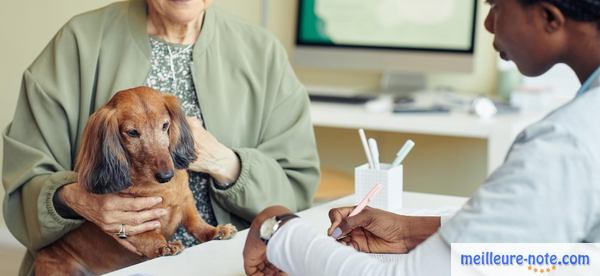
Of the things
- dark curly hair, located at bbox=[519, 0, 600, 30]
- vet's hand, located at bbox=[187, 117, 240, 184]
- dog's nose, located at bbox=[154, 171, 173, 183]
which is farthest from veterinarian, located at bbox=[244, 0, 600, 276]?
vet's hand, located at bbox=[187, 117, 240, 184]

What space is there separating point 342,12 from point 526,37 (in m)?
2.55

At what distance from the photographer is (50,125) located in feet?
5.99

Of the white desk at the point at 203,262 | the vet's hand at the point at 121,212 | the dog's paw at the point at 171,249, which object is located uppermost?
the vet's hand at the point at 121,212

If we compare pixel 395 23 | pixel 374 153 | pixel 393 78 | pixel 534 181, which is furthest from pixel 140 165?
pixel 393 78

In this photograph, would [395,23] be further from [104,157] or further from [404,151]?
[104,157]

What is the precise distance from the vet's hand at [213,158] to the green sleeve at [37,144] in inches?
10.0

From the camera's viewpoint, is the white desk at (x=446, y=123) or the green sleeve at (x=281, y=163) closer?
the green sleeve at (x=281, y=163)

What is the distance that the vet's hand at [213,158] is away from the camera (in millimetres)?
1774

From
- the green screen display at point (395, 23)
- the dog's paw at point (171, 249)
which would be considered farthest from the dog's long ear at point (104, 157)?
the green screen display at point (395, 23)

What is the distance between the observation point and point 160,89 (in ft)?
6.07

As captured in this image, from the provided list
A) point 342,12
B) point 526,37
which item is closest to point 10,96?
point 342,12

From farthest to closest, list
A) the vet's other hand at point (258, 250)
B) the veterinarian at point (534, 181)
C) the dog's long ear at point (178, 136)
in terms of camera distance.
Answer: the dog's long ear at point (178, 136) < the vet's other hand at point (258, 250) < the veterinarian at point (534, 181)

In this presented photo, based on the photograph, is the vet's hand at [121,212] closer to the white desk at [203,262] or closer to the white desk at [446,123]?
the white desk at [203,262]

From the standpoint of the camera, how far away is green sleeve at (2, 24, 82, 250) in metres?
1.78
